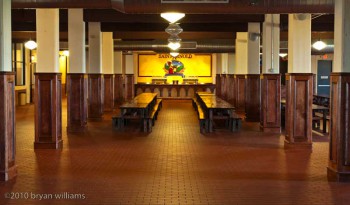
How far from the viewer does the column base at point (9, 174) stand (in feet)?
28.0

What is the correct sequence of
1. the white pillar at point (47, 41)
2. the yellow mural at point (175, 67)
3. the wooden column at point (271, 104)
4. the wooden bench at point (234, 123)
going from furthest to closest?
the yellow mural at point (175, 67) → the wooden bench at point (234, 123) → the wooden column at point (271, 104) → the white pillar at point (47, 41)

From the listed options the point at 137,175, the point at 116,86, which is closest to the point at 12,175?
the point at 137,175

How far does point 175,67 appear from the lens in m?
36.6

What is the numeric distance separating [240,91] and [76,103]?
27.0 feet

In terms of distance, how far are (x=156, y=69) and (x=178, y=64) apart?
148 cm

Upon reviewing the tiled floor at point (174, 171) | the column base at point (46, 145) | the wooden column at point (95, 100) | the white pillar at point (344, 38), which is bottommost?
the tiled floor at point (174, 171)

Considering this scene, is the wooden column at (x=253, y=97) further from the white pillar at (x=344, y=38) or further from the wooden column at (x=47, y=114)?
the white pillar at (x=344, y=38)

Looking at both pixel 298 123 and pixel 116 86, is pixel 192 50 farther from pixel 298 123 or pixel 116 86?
pixel 298 123

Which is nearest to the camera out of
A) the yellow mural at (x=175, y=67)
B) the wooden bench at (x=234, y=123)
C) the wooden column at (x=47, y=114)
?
the wooden column at (x=47, y=114)

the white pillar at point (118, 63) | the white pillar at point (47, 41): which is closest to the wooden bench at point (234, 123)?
the white pillar at point (47, 41)

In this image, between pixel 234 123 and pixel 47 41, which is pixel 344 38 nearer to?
pixel 47 41

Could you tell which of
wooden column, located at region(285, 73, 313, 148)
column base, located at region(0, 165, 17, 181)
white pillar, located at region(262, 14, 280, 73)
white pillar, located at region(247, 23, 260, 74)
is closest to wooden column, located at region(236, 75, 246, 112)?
white pillar, located at region(247, 23, 260, 74)

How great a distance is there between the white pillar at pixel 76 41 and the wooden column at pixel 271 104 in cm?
502

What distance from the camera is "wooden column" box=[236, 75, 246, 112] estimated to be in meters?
21.7
